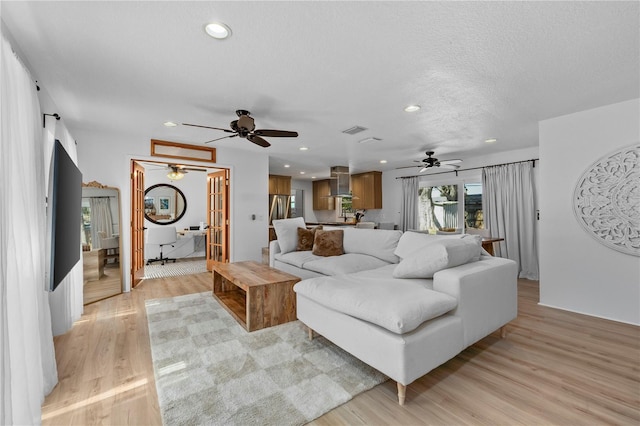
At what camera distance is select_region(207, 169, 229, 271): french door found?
5.25 meters

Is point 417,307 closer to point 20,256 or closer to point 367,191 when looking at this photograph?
point 20,256

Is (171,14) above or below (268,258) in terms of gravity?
above

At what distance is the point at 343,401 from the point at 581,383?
165 cm

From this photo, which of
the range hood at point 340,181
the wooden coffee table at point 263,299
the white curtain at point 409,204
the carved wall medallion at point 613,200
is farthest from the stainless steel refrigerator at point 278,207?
the carved wall medallion at point 613,200

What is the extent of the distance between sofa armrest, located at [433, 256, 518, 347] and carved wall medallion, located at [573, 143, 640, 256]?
4.85ft

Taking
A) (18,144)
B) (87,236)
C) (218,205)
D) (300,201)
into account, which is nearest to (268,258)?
(218,205)

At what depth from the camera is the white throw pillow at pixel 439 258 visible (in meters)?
2.21

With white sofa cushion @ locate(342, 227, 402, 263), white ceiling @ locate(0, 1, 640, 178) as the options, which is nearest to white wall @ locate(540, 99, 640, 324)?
white ceiling @ locate(0, 1, 640, 178)

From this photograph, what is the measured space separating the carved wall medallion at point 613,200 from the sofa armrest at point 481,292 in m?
1.48

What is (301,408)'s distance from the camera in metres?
1.63

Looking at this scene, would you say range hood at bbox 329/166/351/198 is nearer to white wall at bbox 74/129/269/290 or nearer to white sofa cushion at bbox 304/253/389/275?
white wall at bbox 74/129/269/290

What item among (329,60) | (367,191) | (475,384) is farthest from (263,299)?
(367,191)

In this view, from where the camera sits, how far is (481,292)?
7.08ft

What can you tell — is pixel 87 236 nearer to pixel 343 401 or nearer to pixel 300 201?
pixel 343 401
